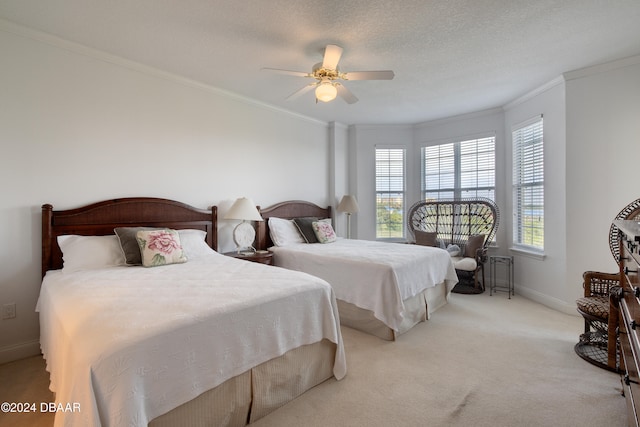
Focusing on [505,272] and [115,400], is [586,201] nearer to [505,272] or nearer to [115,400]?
[505,272]

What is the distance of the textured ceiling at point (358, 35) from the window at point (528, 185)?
798mm

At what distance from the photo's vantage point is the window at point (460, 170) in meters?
4.80

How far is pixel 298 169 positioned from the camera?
4.84 metres

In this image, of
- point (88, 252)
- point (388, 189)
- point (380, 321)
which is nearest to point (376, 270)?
point (380, 321)

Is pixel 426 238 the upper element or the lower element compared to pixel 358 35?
lower

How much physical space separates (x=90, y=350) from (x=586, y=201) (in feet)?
14.6

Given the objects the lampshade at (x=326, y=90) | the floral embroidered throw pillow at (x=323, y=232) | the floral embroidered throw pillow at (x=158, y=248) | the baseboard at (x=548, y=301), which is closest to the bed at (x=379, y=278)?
the floral embroidered throw pillow at (x=323, y=232)

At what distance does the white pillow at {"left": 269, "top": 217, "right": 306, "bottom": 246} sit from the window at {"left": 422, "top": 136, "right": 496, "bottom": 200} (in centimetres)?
261

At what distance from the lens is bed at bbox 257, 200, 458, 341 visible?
2.79 metres

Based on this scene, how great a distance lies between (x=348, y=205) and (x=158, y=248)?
312 centimetres

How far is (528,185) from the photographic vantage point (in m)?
4.16

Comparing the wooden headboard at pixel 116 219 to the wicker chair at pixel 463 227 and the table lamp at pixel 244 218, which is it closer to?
the table lamp at pixel 244 218

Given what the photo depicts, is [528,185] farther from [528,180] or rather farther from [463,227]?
[463,227]

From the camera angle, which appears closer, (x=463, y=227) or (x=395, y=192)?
(x=463, y=227)
